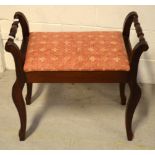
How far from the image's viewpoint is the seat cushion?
1220mm

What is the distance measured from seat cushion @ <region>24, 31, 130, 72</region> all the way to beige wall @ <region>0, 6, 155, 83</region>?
0.92 ft

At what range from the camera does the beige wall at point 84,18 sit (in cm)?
164

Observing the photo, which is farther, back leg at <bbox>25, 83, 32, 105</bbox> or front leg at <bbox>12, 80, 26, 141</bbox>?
back leg at <bbox>25, 83, 32, 105</bbox>

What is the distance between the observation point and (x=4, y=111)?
5.41 feet

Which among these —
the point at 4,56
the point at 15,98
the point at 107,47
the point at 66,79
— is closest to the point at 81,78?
the point at 66,79

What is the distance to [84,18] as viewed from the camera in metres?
1.71

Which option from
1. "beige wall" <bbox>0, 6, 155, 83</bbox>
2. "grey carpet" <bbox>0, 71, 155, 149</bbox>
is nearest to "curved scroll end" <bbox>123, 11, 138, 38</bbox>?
"beige wall" <bbox>0, 6, 155, 83</bbox>

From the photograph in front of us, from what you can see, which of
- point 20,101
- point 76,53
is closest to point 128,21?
point 76,53

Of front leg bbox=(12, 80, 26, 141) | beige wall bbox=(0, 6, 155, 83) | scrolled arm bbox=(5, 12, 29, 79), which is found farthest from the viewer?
beige wall bbox=(0, 6, 155, 83)

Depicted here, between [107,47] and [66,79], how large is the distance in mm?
254

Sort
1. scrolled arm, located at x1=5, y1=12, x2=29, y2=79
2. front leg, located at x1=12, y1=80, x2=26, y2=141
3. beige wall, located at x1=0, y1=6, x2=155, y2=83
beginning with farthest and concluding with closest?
beige wall, located at x1=0, y1=6, x2=155, y2=83 < front leg, located at x1=12, y1=80, x2=26, y2=141 < scrolled arm, located at x1=5, y1=12, x2=29, y2=79

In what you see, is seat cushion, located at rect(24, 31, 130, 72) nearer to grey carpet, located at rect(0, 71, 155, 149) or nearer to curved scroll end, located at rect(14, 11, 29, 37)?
curved scroll end, located at rect(14, 11, 29, 37)

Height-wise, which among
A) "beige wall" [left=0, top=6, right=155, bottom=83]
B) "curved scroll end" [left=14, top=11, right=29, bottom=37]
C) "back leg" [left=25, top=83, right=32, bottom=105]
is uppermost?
"curved scroll end" [left=14, top=11, right=29, bottom=37]
